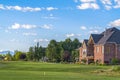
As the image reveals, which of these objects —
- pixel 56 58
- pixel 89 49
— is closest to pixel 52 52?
pixel 56 58

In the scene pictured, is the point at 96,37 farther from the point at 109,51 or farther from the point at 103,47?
the point at 109,51

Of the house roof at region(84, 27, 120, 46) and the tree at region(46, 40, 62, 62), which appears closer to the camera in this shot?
the house roof at region(84, 27, 120, 46)

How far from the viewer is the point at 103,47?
329ft

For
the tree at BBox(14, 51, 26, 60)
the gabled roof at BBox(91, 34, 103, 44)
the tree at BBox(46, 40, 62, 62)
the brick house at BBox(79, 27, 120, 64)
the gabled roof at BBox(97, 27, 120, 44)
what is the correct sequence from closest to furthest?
the brick house at BBox(79, 27, 120, 64) < the gabled roof at BBox(97, 27, 120, 44) < the gabled roof at BBox(91, 34, 103, 44) < the tree at BBox(46, 40, 62, 62) < the tree at BBox(14, 51, 26, 60)

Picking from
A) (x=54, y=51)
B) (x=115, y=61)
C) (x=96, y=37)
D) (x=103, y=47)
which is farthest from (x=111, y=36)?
(x=54, y=51)

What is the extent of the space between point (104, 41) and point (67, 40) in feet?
153

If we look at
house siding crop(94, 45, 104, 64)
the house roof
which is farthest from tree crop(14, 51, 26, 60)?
house siding crop(94, 45, 104, 64)

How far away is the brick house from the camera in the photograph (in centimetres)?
9969

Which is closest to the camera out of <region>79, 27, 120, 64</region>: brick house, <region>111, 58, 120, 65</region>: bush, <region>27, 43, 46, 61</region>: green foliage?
<region>111, 58, 120, 65</region>: bush

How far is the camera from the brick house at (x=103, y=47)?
327 feet

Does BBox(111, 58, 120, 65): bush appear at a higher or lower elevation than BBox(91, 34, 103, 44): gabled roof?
lower

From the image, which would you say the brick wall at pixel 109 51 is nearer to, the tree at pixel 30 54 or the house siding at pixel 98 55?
the house siding at pixel 98 55

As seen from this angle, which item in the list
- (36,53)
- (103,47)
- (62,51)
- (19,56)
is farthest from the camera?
(19,56)

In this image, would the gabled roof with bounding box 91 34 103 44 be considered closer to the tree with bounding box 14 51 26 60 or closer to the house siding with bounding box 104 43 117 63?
the house siding with bounding box 104 43 117 63
